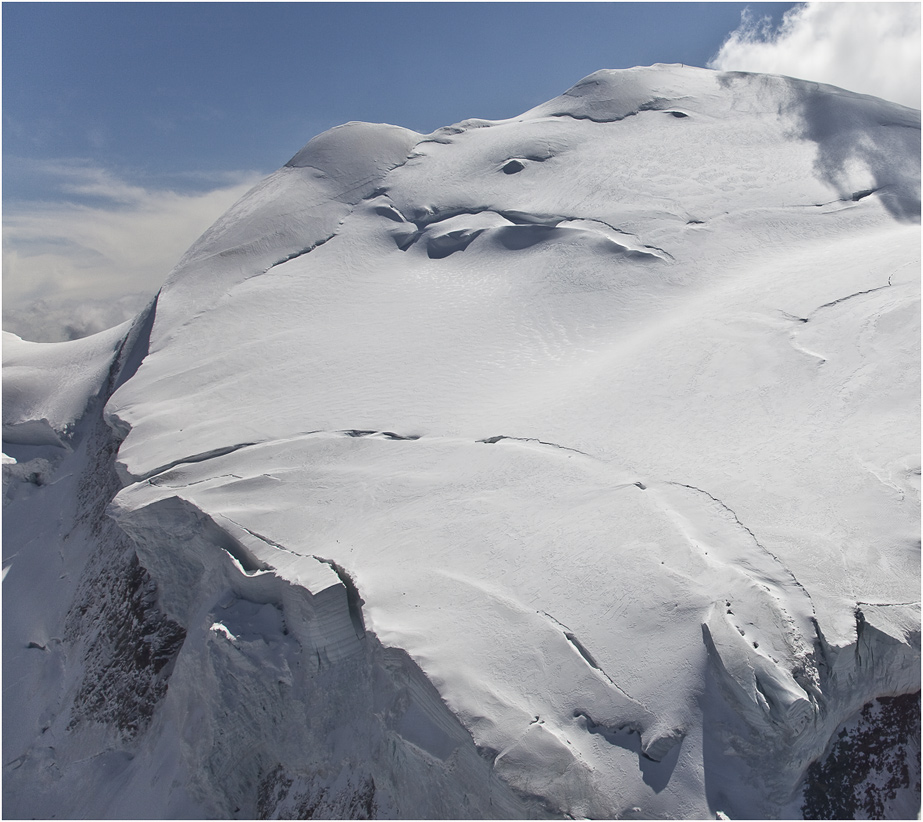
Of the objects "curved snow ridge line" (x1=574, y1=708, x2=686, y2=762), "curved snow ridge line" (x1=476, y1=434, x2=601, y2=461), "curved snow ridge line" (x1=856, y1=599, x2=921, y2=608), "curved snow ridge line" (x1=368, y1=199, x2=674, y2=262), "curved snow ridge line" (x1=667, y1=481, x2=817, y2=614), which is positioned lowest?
"curved snow ridge line" (x1=574, y1=708, x2=686, y2=762)

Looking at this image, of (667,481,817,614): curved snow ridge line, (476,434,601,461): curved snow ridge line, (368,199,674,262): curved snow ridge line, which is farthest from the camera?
(368,199,674,262): curved snow ridge line

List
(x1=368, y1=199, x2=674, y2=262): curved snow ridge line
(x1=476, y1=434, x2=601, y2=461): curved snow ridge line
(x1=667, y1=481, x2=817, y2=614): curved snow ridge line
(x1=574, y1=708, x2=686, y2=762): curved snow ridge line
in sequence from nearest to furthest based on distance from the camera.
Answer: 1. (x1=574, y1=708, x2=686, y2=762): curved snow ridge line
2. (x1=667, y1=481, x2=817, y2=614): curved snow ridge line
3. (x1=476, y1=434, x2=601, y2=461): curved snow ridge line
4. (x1=368, y1=199, x2=674, y2=262): curved snow ridge line

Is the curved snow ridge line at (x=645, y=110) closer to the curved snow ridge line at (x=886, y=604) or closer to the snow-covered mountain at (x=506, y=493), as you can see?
the snow-covered mountain at (x=506, y=493)

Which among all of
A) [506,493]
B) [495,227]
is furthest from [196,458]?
[495,227]

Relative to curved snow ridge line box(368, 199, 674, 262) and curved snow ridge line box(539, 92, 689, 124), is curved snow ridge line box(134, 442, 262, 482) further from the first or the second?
curved snow ridge line box(539, 92, 689, 124)

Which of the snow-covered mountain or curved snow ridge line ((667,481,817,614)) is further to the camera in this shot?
curved snow ridge line ((667,481,817,614))

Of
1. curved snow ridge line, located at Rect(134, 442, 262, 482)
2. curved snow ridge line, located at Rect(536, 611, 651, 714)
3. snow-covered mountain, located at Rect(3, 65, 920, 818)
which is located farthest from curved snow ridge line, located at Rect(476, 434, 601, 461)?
curved snow ridge line, located at Rect(134, 442, 262, 482)

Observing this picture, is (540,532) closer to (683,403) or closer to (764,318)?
(683,403)

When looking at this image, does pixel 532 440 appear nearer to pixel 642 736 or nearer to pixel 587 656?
pixel 587 656

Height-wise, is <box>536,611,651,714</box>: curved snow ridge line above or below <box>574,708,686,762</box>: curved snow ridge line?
above

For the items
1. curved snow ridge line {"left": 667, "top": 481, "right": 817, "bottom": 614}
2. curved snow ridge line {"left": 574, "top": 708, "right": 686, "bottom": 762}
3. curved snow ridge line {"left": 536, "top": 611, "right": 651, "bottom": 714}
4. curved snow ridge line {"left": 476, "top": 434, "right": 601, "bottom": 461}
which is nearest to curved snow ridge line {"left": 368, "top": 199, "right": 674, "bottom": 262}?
curved snow ridge line {"left": 476, "top": 434, "right": 601, "bottom": 461}
